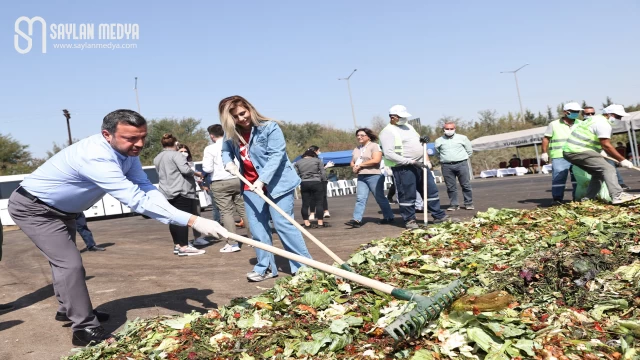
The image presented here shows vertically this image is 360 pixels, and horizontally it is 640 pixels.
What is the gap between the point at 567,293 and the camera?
12.3 ft

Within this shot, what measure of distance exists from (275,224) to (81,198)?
1.99 meters

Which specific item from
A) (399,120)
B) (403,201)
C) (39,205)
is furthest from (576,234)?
(39,205)

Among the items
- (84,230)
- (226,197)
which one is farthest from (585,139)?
(84,230)

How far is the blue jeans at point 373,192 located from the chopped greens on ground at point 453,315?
4.58 metres

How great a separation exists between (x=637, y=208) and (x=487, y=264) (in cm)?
375

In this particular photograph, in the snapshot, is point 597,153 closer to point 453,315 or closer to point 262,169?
point 262,169

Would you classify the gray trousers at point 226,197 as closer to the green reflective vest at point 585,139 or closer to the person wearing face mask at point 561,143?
the green reflective vest at point 585,139

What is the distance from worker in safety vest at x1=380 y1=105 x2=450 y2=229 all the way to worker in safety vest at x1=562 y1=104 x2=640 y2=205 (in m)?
2.29

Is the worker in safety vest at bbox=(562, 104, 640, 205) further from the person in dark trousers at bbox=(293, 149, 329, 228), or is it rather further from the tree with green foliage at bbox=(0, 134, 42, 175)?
the tree with green foliage at bbox=(0, 134, 42, 175)

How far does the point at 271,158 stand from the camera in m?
5.71

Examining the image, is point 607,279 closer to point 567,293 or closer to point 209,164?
point 567,293

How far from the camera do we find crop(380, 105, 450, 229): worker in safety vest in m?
8.83

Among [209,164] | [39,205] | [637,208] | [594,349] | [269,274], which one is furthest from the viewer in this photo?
[209,164]

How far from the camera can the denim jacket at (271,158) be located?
5684 mm
